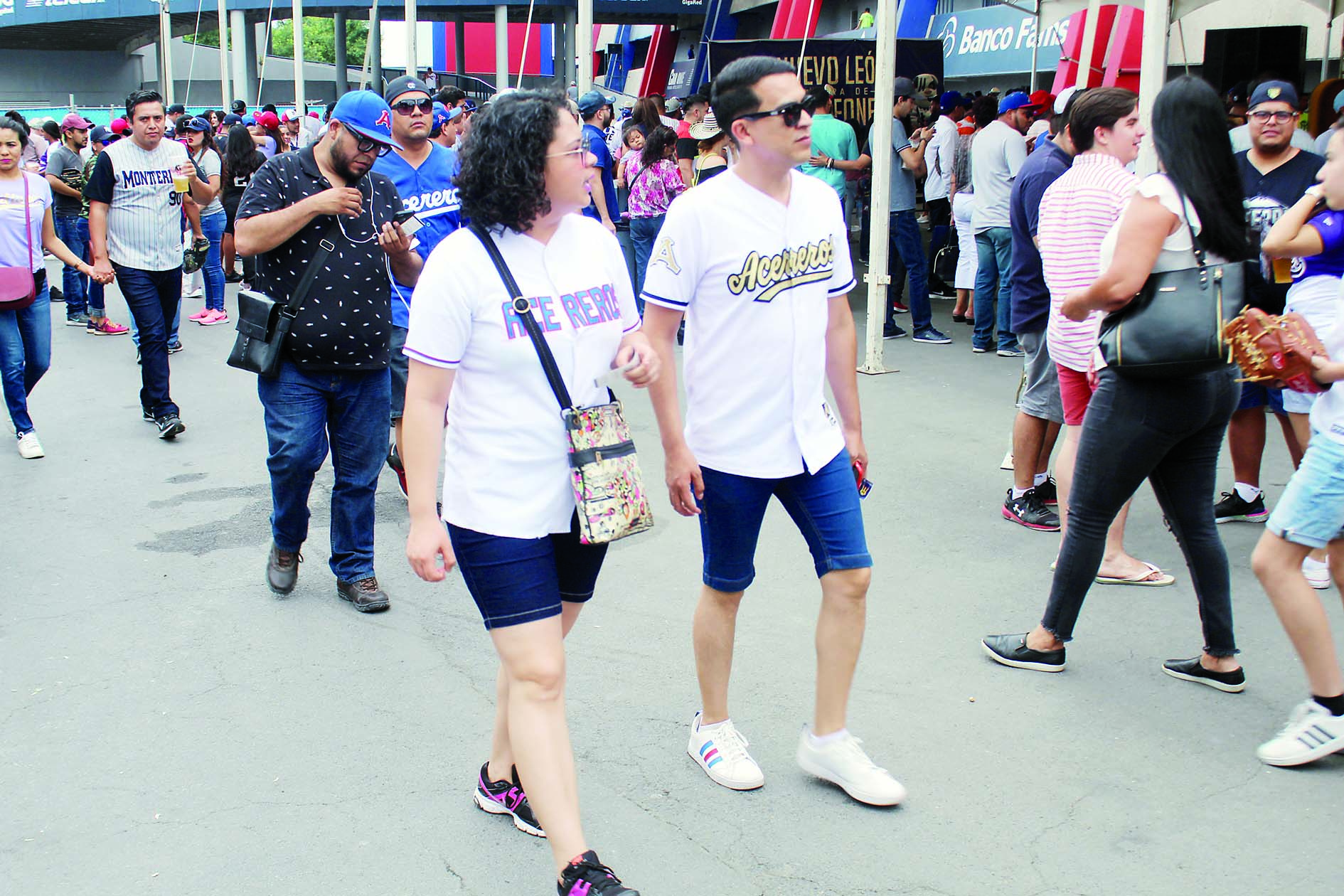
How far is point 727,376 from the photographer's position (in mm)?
3320

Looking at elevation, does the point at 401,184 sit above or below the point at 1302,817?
above

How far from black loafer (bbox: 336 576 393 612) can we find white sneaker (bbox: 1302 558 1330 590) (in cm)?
359

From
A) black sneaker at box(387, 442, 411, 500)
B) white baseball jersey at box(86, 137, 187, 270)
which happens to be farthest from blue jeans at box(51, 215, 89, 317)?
black sneaker at box(387, 442, 411, 500)

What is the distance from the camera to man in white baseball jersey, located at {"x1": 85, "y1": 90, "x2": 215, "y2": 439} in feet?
25.6

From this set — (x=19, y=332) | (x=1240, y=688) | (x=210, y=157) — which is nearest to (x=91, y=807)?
(x=1240, y=688)

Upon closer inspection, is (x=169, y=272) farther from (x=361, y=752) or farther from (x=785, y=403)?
(x=785, y=403)

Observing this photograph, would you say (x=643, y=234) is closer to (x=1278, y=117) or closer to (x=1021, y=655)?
(x=1278, y=117)

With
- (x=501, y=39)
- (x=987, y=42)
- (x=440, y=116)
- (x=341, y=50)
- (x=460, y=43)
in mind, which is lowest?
(x=440, y=116)

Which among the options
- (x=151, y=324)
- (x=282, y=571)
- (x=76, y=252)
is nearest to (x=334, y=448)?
(x=282, y=571)

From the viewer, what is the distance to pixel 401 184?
19.2 ft

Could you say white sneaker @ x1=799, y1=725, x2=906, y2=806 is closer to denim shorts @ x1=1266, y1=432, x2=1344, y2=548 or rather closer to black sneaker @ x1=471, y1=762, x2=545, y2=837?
black sneaker @ x1=471, y1=762, x2=545, y2=837

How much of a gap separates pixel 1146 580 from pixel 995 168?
18.1 ft

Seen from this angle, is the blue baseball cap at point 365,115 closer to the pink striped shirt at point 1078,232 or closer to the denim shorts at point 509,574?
the denim shorts at point 509,574

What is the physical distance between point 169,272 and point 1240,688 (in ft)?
21.9
